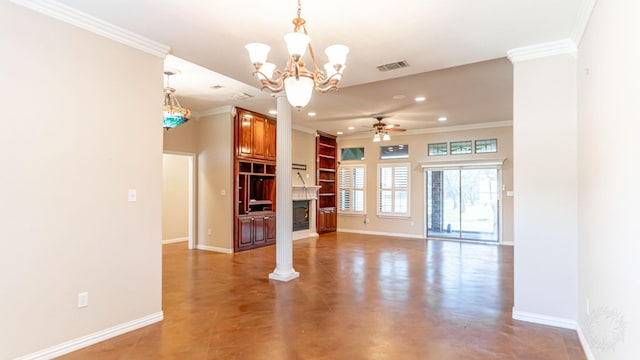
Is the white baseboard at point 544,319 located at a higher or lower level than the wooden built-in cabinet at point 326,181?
lower

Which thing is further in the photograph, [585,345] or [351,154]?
[351,154]

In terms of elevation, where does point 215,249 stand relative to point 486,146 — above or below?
below

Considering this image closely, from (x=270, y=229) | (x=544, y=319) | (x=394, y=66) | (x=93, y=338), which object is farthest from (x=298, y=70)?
(x=270, y=229)

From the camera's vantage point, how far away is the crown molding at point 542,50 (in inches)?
134

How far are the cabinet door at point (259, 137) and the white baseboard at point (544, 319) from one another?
5967mm

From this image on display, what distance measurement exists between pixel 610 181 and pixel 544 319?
1998mm

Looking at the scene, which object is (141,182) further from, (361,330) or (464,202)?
(464,202)

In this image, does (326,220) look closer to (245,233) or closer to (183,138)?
(245,233)

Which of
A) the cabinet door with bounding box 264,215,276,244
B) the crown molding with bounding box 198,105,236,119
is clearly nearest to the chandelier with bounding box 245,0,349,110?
the crown molding with bounding box 198,105,236,119

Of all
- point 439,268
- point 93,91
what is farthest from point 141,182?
point 439,268

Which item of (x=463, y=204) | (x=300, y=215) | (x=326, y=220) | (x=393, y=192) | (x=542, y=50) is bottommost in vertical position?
(x=326, y=220)

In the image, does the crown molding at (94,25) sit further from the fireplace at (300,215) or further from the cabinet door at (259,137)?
the fireplace at (300,215)

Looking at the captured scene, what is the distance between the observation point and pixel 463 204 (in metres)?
9.30

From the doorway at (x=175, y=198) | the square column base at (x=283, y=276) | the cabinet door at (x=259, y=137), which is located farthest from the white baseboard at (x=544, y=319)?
the doorway at (x=175, y=198)
